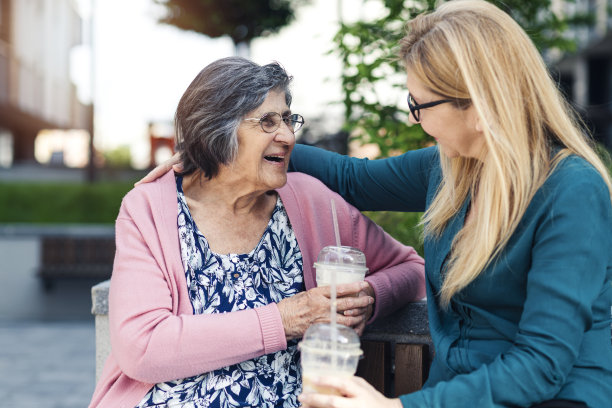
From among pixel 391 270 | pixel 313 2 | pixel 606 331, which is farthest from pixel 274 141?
pixel 313 2

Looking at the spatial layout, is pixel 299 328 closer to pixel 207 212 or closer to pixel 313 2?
pixel 207 212

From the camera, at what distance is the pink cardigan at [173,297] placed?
2008mm

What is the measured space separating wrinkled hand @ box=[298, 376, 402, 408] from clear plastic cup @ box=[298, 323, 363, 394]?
0.02m

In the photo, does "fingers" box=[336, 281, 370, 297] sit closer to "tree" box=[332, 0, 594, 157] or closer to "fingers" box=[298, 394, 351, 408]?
"fingers" box=[298, 394, 351, 408]

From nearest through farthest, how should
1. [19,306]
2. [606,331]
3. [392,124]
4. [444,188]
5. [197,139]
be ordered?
[606,331]
[444,188]
[197,139]
[392,124]
[19,306]

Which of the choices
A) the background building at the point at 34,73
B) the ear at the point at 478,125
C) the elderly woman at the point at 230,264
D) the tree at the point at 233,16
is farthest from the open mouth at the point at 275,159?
the background building at the point at 34,73

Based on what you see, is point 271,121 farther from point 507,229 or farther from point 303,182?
point 507,229

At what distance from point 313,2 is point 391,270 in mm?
7482

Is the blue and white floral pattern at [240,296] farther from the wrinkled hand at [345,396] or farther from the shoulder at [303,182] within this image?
the wrinkled hand at [345,396]

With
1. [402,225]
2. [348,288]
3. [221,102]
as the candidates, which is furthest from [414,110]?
[402,225]

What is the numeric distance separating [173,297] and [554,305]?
1192mm

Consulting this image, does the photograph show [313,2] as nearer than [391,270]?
No

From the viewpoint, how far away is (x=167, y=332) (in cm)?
199

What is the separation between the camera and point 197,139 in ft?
7.96
